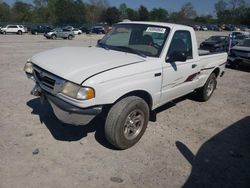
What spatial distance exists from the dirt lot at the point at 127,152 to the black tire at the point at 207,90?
0.59 metres

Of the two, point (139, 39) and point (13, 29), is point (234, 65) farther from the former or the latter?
point (13, 29)

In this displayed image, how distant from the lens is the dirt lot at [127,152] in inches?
150

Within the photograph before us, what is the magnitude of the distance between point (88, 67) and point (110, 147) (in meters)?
1.40

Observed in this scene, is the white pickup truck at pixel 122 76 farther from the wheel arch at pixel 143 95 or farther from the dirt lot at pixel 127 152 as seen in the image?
the dirt lot at pixel 127 152

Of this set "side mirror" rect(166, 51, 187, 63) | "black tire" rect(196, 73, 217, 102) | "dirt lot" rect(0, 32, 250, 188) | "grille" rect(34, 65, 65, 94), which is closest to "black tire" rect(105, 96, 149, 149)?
"dirt lot" rect(0, 32, 250, 188)

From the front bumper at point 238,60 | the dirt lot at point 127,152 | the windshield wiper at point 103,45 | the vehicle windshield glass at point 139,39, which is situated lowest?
the dirt lot at point 127,152

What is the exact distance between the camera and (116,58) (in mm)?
4598

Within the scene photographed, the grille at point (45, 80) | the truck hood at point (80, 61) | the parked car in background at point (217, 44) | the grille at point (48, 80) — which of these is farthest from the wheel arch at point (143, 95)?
the parked car in background at point (217, 44)

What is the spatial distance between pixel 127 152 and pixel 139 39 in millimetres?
2177

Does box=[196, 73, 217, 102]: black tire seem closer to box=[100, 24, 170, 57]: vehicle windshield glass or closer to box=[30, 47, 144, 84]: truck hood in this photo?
box=[100, 24, 170, 57]: vehicle windshield glass

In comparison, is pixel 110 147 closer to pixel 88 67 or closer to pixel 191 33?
pixel 88 67

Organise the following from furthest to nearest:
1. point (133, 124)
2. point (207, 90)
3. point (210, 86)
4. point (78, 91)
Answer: point (210, 86)
point (207, 90)
point (133, 124)
point (78, 91)

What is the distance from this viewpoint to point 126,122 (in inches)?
176

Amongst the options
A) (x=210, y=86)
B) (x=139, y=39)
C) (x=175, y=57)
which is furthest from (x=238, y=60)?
(x=175, y=57)
